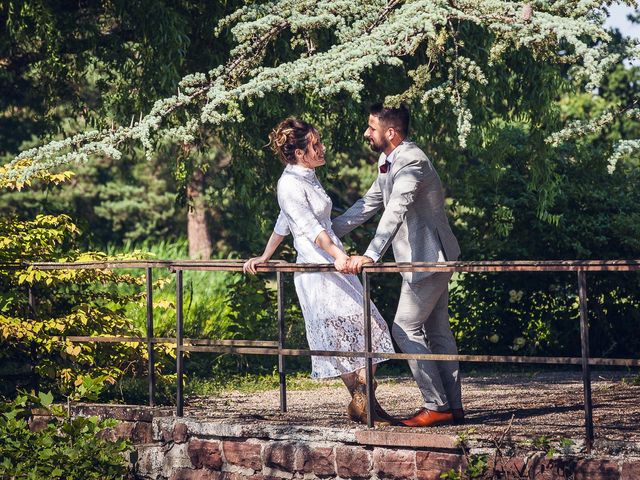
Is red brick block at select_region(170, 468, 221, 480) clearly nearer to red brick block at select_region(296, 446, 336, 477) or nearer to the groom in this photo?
red brick block at select_region(296, 446, 336, 477)

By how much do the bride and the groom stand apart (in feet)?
0.99

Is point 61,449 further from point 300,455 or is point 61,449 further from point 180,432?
point 300,455

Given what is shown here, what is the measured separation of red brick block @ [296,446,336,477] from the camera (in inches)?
287

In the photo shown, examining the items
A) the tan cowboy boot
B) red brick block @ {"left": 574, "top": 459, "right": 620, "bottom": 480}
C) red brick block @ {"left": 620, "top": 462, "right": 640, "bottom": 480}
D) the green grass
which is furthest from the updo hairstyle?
the green grass

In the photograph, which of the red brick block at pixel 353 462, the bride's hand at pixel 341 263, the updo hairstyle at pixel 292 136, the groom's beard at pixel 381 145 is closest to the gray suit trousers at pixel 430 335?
the bride's hand at pixel 341 263

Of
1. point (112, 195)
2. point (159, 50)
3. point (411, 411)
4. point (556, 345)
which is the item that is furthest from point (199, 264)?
point (112, 195)

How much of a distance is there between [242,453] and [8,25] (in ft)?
20.4

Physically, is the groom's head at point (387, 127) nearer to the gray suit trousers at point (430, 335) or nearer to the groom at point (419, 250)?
the groom at point (419, 250)

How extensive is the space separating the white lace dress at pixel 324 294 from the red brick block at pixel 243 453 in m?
0.66

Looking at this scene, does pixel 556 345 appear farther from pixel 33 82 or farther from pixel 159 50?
pixel 33 82

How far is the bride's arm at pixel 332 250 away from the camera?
704 centimetres

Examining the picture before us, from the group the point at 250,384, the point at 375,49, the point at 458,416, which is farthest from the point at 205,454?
the point at 250,384

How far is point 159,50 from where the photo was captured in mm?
11922

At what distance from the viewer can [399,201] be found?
6984 mm
